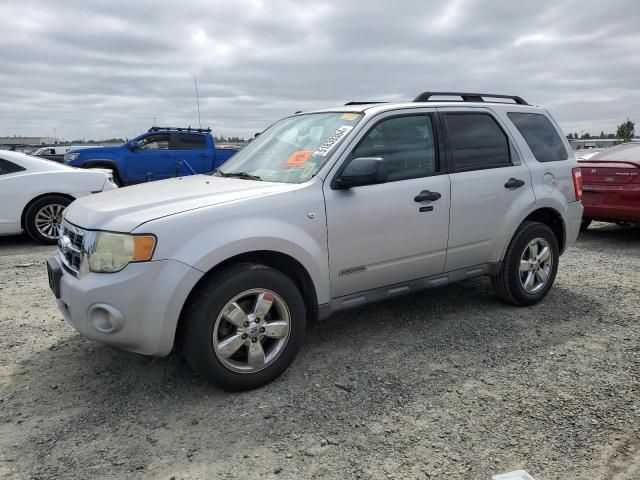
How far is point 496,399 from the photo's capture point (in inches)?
125

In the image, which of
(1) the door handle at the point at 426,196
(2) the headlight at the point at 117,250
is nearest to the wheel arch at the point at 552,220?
(1) the door handle at the point at 426,196

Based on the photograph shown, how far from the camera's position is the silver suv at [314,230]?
2977mm

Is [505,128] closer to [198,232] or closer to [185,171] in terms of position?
[198,232]

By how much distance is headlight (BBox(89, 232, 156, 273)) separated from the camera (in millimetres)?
2900

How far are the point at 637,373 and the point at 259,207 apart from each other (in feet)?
8.96

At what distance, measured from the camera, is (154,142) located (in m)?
13.8

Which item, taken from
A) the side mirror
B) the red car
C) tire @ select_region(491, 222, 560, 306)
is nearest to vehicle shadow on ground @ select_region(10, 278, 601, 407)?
tire @ select_region(491, 222, 560, 306)

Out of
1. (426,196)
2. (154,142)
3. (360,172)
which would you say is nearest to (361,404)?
(360,172)

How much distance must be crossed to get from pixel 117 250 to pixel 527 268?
11.5 feet

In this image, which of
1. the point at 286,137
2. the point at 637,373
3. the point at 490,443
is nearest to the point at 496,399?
the point at 490,443

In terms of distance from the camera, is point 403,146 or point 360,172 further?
point 403,146

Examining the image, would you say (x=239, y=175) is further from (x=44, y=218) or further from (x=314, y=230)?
(x=44, y=218)

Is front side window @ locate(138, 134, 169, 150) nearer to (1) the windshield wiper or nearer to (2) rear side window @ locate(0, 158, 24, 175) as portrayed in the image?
(2) rear side window @ locate(0, 158, 24, 175)

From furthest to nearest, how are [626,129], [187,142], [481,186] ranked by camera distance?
1. [626,129]
2. [187,142]
3. [481,186]
